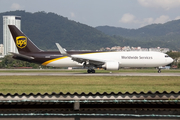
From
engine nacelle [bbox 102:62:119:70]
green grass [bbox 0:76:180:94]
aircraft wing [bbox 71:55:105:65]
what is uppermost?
aircraft wing [bbox 71:55:105:65]

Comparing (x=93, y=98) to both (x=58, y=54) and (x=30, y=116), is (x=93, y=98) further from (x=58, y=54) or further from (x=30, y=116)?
(x=58, y=54)

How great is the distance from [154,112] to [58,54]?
4328 centimetres

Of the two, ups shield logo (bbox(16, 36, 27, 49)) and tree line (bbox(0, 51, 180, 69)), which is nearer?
ups shield logo (bbox(16, 36, 27, 49))

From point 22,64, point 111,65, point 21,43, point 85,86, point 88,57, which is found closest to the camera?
point 85,86

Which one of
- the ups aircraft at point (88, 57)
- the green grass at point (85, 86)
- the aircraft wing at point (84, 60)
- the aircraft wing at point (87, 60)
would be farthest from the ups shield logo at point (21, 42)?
the green grass at point (85, 86)

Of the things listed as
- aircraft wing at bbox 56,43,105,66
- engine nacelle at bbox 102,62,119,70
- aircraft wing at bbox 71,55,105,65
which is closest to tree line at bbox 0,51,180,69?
aircraft wing at bbox 56,43,105,66

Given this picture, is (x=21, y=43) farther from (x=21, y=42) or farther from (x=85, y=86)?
(x=85, y=86)

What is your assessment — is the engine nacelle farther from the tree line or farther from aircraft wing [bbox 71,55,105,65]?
the tree line

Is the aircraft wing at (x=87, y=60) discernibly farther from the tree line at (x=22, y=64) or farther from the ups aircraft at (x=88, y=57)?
the tree line at (x=22, y=64)

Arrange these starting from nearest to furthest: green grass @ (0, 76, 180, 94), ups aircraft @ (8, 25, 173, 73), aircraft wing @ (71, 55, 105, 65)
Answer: green grass @ (0, 76, 180, 94), aircraft wing @ (71, 55, 105, 65), ups aircraft @ (8, 25, 173, 73)

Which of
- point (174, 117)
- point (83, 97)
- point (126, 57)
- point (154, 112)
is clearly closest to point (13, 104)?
point (83, 97)

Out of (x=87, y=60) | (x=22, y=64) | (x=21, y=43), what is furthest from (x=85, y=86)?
(x=22, y=64)

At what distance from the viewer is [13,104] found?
366 inches

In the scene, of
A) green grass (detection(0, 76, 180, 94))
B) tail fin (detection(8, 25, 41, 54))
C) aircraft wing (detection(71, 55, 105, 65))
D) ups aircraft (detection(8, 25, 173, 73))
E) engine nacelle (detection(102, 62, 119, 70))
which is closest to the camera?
green grass (detection(0, 76, 180, 94))
